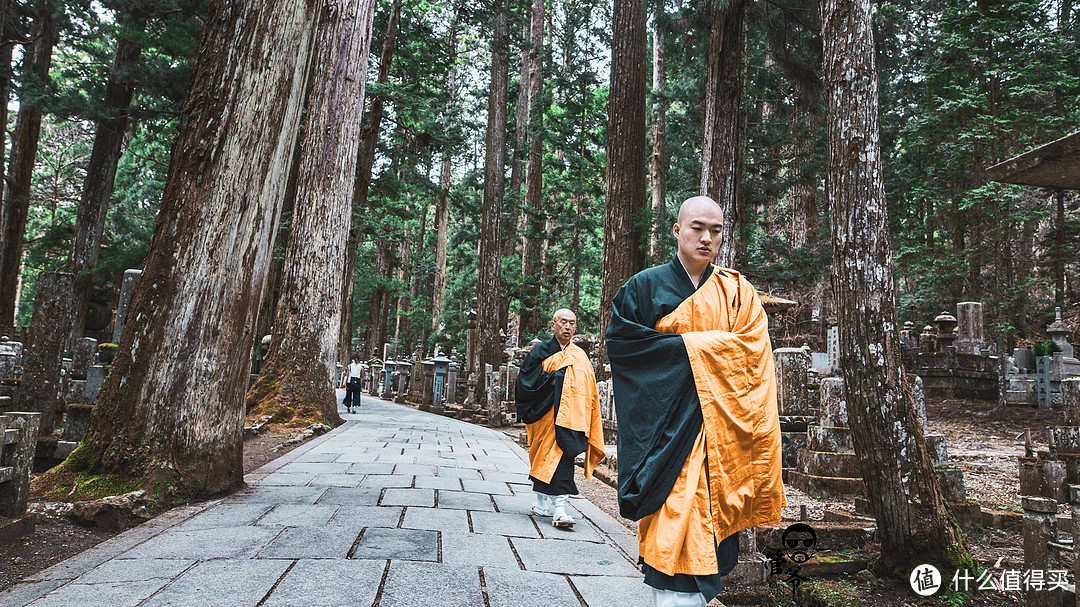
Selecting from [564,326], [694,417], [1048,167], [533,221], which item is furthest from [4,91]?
[1048,167]

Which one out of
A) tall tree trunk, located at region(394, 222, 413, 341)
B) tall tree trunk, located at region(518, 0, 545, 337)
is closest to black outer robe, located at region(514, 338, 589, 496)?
tall tree trunk, located at region(518, 0, 545, 337)

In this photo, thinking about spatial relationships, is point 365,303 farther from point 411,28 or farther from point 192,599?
point 192,599

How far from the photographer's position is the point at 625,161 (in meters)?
10.2

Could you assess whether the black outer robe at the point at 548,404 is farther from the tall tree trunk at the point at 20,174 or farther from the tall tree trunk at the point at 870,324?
the tall tree trunk at the point at 20,174

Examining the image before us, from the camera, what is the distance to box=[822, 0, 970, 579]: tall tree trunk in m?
3.93

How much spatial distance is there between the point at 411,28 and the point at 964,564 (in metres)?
15.6

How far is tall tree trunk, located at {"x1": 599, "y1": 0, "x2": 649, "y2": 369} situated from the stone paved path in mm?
5139

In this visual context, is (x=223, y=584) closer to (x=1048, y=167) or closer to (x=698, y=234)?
(x=698, y=234)

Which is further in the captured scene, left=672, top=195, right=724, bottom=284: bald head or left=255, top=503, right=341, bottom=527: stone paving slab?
left=255, top=503, right=341, bottom=527: stone paving slab

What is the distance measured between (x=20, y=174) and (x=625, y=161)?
13432 millimetres

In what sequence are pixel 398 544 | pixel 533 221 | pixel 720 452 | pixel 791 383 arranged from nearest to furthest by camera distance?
pixel 720 452 → pixel 398 544 → pixel 791 383 → pixel 533 221

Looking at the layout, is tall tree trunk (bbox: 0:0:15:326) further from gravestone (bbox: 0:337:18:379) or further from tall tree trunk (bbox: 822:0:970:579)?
tall tree trunk (bbox: 822:0:970:579)

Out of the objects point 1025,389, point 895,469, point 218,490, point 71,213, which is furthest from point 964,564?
point 71,213


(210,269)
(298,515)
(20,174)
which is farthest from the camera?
(20,174)
